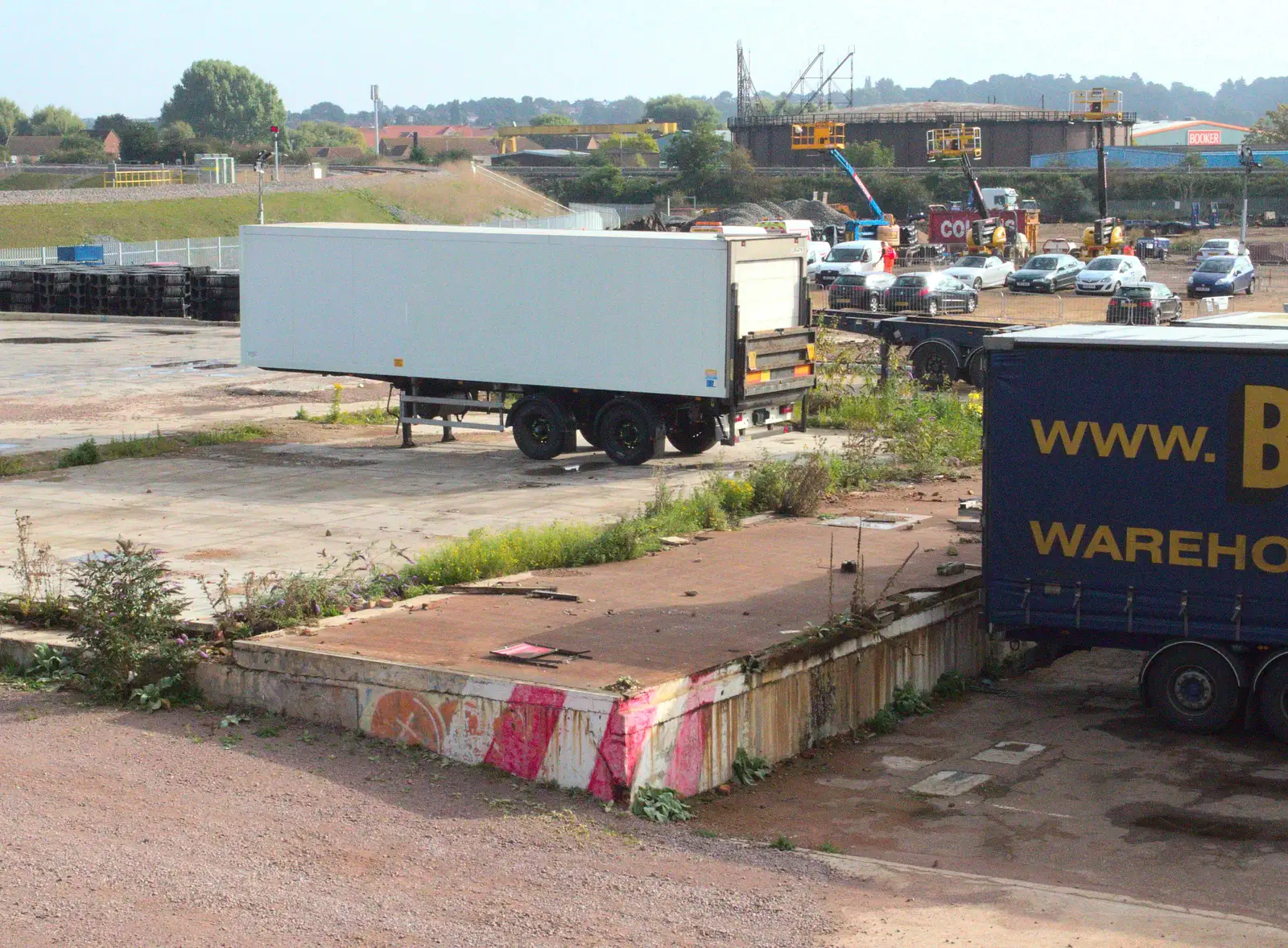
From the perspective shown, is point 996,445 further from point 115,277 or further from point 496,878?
point 115,277

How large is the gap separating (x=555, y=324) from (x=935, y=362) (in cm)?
1088

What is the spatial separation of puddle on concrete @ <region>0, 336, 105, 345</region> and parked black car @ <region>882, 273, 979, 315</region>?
22.3 meters

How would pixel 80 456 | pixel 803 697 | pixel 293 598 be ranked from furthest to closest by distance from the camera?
pixel 80 456 → pixel 293 598 → pixel 803 697

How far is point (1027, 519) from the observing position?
11781 mm

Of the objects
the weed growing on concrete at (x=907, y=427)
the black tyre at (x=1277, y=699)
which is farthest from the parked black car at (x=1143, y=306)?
the black tyre at (x=1277, y=699)

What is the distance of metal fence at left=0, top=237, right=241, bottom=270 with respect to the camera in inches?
2314

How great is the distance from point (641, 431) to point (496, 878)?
1433cm

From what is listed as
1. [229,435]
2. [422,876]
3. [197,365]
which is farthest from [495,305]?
[422,876]

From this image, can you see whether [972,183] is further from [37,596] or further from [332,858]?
[332,858]

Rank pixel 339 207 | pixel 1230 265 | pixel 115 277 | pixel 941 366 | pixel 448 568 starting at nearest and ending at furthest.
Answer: pixel 448 568, pixel 941 366, pixel 115 277, pixel 1230 265, pixel 339 207

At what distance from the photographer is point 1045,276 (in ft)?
180

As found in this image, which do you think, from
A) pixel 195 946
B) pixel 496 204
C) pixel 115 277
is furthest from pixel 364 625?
pixel 496 204

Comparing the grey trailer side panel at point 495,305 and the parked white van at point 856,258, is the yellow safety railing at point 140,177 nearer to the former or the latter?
the parked white van at point 856,258

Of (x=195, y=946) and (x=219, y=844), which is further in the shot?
(x=219, y=844)
